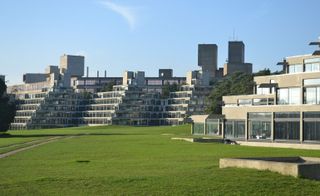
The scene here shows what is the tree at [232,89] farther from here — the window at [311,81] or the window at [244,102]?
the window at [311,81]

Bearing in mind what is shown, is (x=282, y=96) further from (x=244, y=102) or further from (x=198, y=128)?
(x=198, y=128)

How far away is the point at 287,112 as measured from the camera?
7656 centimetres

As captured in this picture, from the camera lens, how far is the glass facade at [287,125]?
245 feet

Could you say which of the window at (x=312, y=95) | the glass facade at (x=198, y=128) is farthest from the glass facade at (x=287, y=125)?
the glass facade at (x=198, y=128)

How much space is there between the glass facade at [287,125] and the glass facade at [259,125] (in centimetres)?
177

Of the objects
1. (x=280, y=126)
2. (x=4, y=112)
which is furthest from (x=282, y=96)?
(x=4, y=112)

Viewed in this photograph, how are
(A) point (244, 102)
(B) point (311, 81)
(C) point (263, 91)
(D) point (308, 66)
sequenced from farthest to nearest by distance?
(A) point (244, 102) < (C) point (263, 91) < (D) point (308, 66) < (B) point (311, 81)

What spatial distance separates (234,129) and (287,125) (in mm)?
15459

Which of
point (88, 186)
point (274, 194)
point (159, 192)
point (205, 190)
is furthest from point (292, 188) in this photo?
point (88, 186)

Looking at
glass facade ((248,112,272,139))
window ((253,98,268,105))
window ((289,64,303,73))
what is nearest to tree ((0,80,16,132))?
window ((253,98,268,105))

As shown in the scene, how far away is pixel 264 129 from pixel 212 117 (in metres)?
28.4

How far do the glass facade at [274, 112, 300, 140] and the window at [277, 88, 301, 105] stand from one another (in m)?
3.14

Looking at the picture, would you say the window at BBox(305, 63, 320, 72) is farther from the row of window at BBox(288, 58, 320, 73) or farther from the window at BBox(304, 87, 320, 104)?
the window at BBox(304, 87, 320, 104)

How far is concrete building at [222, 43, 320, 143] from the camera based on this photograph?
73.2 meters
